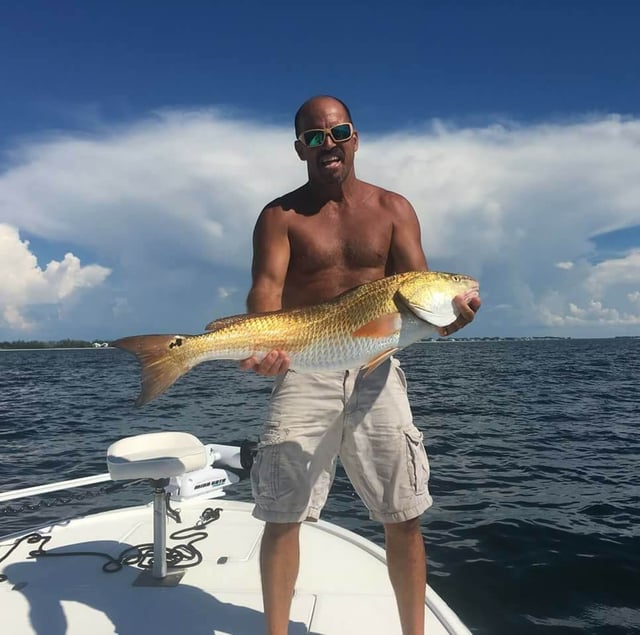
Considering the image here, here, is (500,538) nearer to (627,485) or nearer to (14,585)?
(627,485)

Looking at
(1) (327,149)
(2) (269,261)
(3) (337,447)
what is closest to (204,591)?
(3) (337,447)

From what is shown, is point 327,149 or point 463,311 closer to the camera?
point 463,311

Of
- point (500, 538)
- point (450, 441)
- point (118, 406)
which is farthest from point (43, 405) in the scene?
point (500, 538)

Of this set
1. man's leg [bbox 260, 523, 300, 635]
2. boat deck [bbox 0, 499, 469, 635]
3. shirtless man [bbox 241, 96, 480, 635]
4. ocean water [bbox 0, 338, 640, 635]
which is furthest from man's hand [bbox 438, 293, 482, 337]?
ocean water [bbox 0, 338, 640, 635]

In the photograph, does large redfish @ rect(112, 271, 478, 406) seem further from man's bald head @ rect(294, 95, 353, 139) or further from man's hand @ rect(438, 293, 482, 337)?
man's bald head @ rect(294, 95, 353, 139)

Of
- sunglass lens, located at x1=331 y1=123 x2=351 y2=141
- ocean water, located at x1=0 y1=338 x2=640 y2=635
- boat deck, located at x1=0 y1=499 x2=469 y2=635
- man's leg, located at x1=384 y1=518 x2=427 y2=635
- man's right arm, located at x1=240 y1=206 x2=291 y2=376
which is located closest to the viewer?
man's leg, located at x1=384 y1=518 x2=427 y2=635

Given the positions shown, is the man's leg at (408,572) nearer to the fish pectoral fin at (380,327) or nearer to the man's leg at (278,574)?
→ the man's leg at (278,574)

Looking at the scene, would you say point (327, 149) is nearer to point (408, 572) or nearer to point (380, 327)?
point (380, 327)

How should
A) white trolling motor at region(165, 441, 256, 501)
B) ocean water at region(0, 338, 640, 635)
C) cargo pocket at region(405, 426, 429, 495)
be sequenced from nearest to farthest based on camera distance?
cargo pocket at region(405, 426, 429, 495) < ocean water at region(0, 338, 640, 635) < white trolling motor at region(165, 441, 256, 501)

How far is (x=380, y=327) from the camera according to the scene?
11.0 feet

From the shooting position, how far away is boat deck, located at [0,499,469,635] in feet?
13.3

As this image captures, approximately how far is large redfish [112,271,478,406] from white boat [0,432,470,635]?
4.04 ft

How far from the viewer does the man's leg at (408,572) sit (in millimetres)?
3447

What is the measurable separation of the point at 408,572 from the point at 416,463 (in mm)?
643
